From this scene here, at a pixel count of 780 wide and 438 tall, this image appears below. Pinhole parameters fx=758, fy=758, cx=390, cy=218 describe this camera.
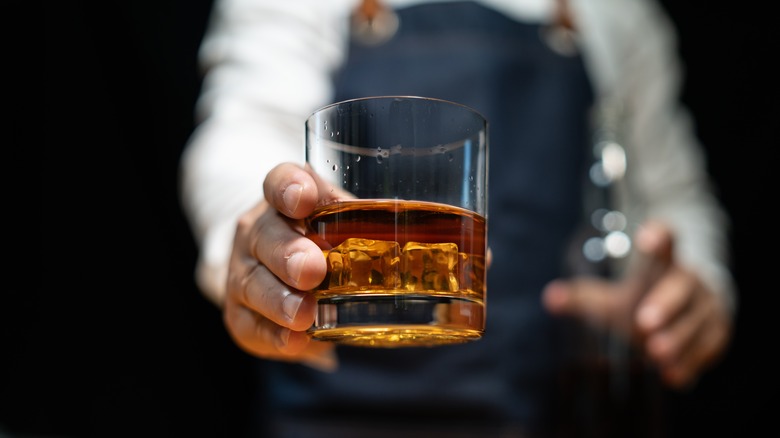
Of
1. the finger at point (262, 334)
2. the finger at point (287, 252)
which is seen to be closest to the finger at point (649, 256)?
the finger at point (262, 334)

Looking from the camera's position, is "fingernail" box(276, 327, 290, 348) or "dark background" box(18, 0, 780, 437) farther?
"dark background" box(18, 0, 780, 437)

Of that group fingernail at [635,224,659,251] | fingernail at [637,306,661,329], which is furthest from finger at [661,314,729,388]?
fingernail at [635,224,659,251]

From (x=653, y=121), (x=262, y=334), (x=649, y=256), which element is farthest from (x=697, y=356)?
(x=262, y=334)

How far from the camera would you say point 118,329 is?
90.7 inches

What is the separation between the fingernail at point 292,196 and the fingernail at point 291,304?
7 cm

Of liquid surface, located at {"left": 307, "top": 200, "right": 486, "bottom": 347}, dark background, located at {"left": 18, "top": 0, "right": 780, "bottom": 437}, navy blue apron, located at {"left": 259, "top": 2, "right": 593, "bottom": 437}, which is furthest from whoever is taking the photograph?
dark background, located at {"left": 18, "top": 0, "right": 780, "bottom": 437}

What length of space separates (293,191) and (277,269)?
73mm

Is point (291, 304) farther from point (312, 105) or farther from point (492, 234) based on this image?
point (492, 234)

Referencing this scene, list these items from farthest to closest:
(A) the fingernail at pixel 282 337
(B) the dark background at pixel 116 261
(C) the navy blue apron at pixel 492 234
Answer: (B) the dark background at pixel 116 261
(C) the navy blue apron at pixel 492 234
(A) the fingernail at pixel 282 337

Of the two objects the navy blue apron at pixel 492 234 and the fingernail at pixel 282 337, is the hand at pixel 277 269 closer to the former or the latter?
the fingernail at pixel 282 337

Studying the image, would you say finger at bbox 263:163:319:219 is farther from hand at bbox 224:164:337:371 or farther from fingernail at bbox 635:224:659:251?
fingernail at bbox 635:224:659:251

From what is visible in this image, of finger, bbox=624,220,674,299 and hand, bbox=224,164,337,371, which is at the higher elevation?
finger, bbox=624,220,674,299

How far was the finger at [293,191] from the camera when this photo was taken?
2.04ft

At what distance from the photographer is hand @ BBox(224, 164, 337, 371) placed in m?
0.62
